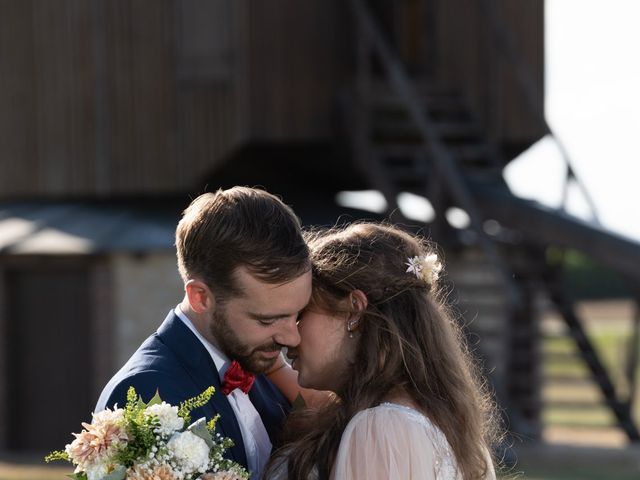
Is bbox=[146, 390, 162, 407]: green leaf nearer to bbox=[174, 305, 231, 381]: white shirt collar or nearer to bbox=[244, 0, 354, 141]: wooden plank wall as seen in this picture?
bbox=[174, 305, 231, 381]: white shirt collar

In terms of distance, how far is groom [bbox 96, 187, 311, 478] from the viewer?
518cm

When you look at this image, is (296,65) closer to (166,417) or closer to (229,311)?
(229,311)

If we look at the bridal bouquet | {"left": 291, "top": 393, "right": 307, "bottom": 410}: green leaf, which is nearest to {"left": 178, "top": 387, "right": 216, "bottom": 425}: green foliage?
the bridal bouquet

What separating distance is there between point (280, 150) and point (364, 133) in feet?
7.51

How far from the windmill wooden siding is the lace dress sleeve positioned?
14007mm

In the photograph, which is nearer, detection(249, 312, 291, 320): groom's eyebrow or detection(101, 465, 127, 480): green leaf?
detection(101, 465, 127, 480): green leaf

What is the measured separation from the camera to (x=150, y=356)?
522cm

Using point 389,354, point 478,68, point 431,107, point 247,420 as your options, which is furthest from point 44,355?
point 389,354

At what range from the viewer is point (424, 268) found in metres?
5.30

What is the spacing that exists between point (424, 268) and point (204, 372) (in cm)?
91

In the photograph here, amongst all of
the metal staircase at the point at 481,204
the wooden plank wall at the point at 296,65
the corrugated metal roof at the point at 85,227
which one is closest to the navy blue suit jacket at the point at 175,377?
the metal staircase at the point at 481,204

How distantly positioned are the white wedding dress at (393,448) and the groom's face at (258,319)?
1.58 ft

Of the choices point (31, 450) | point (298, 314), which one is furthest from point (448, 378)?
point (31, 450)

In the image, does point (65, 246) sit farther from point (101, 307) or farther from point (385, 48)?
point (385, 48)
